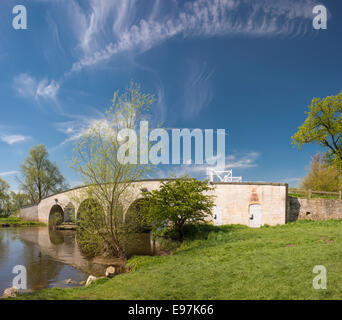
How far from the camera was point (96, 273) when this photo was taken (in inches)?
455

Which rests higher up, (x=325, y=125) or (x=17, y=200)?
(x=325, y=125)

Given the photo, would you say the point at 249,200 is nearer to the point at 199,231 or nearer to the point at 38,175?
the point at 199,231

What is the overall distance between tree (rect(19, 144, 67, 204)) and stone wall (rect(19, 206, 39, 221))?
2021 mm

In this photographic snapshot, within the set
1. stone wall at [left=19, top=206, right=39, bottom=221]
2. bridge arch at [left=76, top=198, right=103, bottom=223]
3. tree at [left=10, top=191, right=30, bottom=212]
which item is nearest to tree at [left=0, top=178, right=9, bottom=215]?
tree at [left=10, top=191, right=30, bottom=212]

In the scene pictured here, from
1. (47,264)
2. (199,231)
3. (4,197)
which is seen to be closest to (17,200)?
(4,197)

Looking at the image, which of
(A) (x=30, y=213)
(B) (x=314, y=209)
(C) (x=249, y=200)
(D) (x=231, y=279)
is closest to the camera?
(D) (x=231, y=279)

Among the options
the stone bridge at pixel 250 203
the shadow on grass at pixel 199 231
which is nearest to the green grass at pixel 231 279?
the shadow on grass at pixel 199 231

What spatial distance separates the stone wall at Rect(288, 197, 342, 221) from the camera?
62.3 ft

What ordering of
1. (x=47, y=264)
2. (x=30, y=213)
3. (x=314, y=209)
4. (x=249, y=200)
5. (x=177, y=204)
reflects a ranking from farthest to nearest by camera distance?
(x=30, y=213) → (x=249, y=200) → (x=314, y=209) → (x=177, y=204) → (x=47, y=264)

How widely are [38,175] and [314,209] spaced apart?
45.2m

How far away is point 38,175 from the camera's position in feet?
145

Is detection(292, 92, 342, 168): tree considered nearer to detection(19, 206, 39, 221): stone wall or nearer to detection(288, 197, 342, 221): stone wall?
detection(288, 197, 342, 221): stone wall
